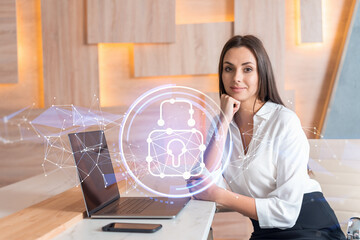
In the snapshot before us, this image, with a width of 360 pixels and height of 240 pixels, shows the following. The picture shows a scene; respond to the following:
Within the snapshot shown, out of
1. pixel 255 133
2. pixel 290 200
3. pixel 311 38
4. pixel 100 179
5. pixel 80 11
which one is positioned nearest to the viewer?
pixel 100 179

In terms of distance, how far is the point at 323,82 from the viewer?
2740mm

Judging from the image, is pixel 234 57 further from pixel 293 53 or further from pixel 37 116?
pixel 37 116

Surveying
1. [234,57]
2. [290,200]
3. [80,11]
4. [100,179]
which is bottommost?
[290,200]

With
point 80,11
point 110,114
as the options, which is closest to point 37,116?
point 110,114

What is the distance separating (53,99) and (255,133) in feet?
5.87

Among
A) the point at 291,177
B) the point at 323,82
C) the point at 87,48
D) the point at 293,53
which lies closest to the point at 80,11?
the point at 87,48

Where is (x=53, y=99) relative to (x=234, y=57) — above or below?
below

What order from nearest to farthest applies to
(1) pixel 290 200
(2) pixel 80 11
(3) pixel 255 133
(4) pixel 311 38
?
1. (1) pixel 290 200
2. (3) pixel 255 133
3. (4) pixel 311 38
4. (2) pixel 80 11

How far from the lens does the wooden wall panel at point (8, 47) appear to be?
115 inches

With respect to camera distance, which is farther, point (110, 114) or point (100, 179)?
point (110, 114)

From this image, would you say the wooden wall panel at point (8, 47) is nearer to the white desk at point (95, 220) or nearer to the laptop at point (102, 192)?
the white desk at point (95, 220)

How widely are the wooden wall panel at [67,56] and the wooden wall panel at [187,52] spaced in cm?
36

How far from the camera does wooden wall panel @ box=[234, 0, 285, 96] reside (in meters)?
2.71

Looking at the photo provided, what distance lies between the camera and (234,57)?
5.75 feet
